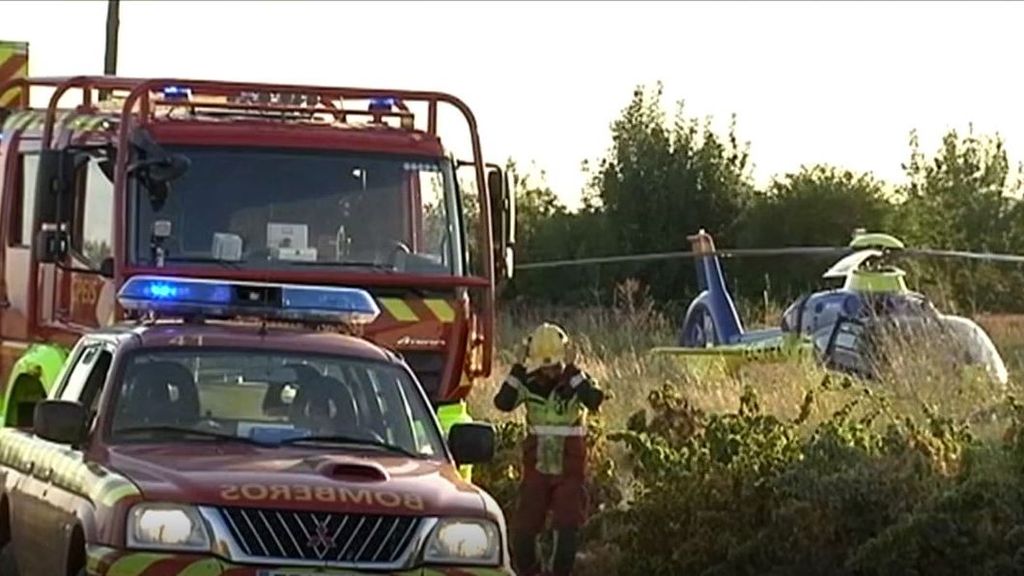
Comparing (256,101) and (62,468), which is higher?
(256,101)

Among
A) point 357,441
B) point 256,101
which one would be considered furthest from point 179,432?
point 256,101

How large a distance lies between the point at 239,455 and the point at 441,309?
4734 millimetres

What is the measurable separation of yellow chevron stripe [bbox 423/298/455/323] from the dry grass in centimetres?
363

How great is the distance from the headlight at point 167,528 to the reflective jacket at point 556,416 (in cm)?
520

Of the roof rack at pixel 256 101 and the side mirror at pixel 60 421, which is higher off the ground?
the roof rack at pixel 256 101

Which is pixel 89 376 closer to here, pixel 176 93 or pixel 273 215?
pixel 273 215

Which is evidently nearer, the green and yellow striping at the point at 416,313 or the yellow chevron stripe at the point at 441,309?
the green and yellow striping at the point at 416,313

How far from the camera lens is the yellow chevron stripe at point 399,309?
15.1 meters

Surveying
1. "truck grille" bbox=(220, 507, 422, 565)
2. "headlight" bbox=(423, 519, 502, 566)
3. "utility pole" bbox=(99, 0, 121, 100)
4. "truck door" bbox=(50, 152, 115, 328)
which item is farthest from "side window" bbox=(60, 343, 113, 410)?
"utility pole" bbox=(99, 0, 121, 100)

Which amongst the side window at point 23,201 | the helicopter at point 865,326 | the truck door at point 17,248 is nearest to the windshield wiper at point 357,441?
the truck door at point 17,248

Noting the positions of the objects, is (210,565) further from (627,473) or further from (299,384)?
(627,473)

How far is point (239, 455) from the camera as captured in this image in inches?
419

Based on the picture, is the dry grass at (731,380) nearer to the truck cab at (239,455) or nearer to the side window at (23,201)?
the side window at (23,201)

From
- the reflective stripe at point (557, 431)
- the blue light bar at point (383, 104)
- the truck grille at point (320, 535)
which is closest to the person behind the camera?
the truck grille at point (320, 535)
